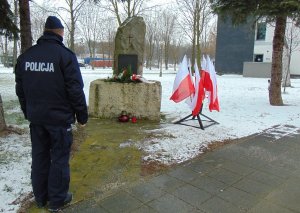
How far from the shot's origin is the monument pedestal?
7062 millimetres

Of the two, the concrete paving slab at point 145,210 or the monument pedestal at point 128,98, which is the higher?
the monument pedestal at point 128,98

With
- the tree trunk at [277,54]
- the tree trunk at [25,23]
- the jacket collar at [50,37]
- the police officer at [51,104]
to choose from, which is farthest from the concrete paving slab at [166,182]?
the tree trunk at [277,54]

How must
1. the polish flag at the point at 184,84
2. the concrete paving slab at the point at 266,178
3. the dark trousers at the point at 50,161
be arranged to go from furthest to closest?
the polish flag at the point at 184,84 < the concrete paving slab at the point at 266,178 < the dark trousers at the point at 50,161

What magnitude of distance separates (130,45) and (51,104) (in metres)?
5.40

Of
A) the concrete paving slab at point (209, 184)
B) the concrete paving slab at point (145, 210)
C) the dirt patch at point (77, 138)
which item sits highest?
the dirt patch at point (77, 138)

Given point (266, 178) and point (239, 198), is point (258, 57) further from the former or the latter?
point (239, 198)

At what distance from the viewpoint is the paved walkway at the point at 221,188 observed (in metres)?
3.17

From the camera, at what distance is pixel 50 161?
3080mm

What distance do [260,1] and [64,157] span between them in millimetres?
7644

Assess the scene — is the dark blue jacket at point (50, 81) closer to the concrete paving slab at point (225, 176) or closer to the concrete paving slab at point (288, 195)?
the concrete paving slab at point (225, 176)

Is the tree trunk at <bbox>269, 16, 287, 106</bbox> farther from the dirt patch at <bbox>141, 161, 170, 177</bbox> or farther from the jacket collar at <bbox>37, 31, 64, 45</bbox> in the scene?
the jacket collar at <bbox>37, 31, 64, 45</bbox>

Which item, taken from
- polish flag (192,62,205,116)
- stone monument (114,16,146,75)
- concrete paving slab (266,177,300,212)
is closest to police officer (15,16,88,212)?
concrete paving slab (266,177,300,212)

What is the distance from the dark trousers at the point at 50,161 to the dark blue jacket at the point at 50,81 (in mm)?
113

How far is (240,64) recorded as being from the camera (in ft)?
104
